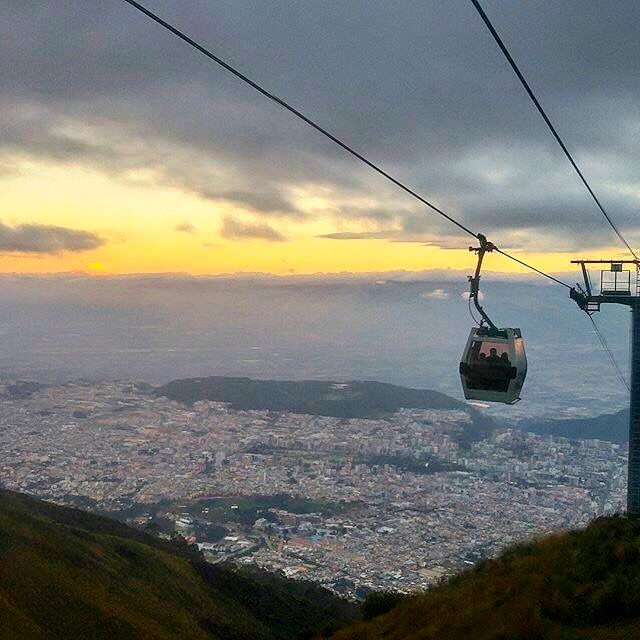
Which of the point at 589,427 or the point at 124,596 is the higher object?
the point at 124,596

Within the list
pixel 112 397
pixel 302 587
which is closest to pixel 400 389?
pixel 112 397

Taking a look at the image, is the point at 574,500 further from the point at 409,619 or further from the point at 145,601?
the point at 409,619

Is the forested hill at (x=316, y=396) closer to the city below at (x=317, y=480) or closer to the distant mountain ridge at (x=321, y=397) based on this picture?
the distant mountain ridge at (x=321, y=397)

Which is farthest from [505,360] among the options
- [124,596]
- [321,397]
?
[321,397]

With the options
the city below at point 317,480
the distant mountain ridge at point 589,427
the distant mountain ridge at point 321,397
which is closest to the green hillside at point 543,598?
the city below at point 317,480

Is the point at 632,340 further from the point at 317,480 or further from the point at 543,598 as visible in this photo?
the point at 317,480

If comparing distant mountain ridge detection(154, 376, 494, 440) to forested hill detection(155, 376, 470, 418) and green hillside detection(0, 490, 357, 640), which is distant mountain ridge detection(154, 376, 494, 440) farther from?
green hillside detection(0, 490, 357, 640)

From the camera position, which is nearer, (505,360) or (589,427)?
(505,360)
